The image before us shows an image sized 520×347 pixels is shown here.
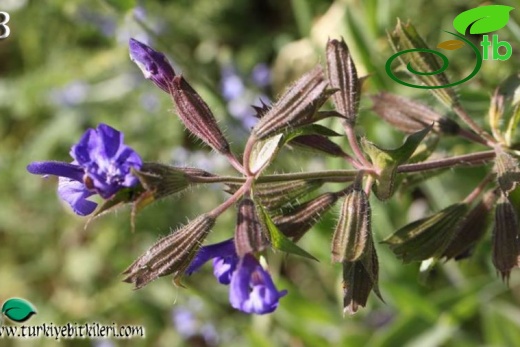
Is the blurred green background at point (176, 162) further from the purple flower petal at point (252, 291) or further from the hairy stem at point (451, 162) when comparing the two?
the purple flower petal at point (252, 291)

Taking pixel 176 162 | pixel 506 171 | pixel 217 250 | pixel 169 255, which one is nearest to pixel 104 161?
pixel 169 255

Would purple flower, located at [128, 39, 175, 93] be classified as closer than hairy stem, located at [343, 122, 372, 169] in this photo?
Yes

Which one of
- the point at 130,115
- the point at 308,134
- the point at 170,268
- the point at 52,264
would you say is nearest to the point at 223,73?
the point at 130,115

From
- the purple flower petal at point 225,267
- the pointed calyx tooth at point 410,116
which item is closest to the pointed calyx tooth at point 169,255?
the purple flower petal at point 225,267

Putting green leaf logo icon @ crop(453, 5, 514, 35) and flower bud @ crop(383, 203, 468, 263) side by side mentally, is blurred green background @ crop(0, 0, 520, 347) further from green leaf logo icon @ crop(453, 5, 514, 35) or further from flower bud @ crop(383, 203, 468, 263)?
flower bud @ crop(383, 203, 468, 263)

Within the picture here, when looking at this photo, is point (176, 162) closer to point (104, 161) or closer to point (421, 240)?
point (421, 240)

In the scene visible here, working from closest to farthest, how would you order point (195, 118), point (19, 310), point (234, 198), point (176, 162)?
point (234, 198) < point (195, 118) < point (176, 162) < point (19, 310)

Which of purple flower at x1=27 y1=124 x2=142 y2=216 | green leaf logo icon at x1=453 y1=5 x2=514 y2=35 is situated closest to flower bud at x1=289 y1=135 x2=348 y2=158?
purple flower at x1=27 y1=124 x2=142 y2=216
